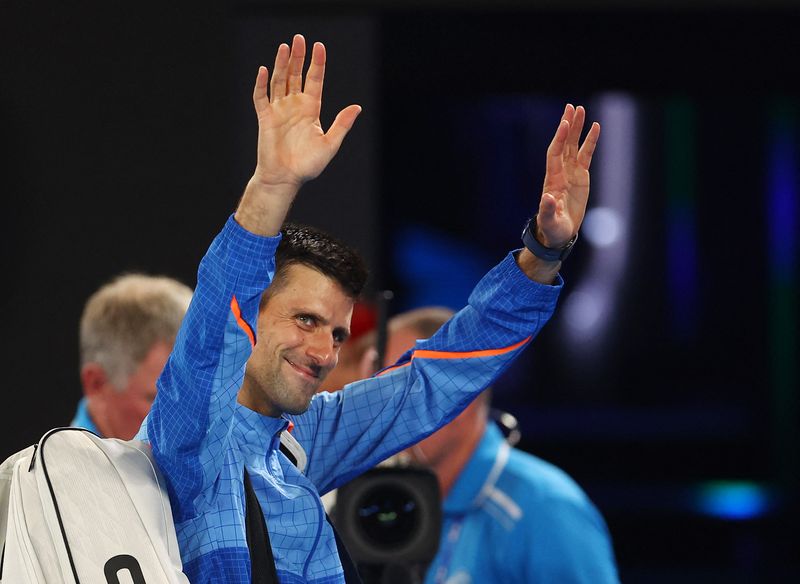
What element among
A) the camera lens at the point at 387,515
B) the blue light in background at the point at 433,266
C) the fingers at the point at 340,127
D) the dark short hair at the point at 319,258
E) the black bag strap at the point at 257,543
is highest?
the fingers at the point at 340,127

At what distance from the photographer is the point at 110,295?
275 centimetres

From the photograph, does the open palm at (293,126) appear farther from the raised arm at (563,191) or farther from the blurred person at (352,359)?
the blurred person at (352,359)

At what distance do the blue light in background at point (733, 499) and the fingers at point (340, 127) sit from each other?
422 centimetres

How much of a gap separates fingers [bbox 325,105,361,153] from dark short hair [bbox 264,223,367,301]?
0.26m

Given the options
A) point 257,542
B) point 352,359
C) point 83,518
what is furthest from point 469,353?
point 352,359

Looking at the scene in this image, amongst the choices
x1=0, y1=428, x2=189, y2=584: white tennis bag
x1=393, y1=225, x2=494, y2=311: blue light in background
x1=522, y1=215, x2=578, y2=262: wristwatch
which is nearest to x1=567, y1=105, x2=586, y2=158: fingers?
x1=522, y1=215, x2=578, y2=262: wristwatch

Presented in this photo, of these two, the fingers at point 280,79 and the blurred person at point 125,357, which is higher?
the fingers at point 280,79

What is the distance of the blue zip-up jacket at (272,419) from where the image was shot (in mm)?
1464

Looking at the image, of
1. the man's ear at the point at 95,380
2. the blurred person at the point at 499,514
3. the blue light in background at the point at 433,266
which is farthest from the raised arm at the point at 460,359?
the blue light in background at the point at 433,266

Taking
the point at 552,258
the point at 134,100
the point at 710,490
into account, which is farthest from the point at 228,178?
the point at 710,490

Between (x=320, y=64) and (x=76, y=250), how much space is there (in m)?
2.35

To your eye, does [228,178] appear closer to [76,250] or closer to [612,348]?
[76,250]

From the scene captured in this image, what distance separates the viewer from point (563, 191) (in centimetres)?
186

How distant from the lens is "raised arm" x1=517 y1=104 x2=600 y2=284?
1.83 metres
